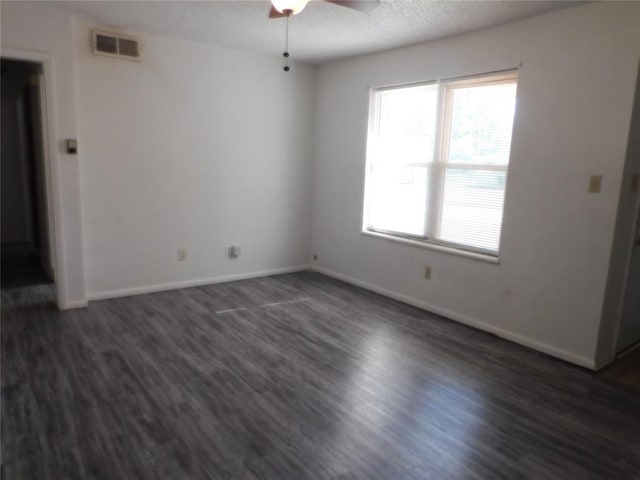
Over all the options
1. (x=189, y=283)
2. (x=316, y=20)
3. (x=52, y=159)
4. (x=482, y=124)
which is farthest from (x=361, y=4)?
(x=189, y=283)

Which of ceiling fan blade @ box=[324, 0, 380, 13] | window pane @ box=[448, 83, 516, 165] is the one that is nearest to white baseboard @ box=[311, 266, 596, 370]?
window pane @ box=[448, 83, 516, 165]

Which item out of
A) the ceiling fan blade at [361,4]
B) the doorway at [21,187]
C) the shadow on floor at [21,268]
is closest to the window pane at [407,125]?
the ceiling fan blade at [361,4]

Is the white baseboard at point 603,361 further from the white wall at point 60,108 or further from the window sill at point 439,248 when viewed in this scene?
the white wall at point 60,108

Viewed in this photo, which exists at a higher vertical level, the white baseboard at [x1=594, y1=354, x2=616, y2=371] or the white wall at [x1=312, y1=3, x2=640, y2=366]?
the white wall at [x1=312, y1=3, x2=640, y2=366]

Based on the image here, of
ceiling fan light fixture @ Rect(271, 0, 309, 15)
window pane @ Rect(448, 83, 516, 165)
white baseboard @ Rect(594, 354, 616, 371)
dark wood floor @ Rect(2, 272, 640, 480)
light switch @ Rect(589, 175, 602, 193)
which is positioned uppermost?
ceiling fan light fixture @ Rect(271, 0, 309, 15)

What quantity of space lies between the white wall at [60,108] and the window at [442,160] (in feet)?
9.40

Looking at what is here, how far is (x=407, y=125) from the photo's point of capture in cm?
442

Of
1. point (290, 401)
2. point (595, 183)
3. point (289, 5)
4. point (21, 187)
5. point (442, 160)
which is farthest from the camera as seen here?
point (21, 187)

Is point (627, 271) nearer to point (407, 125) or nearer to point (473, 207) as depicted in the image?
point (473, 207)

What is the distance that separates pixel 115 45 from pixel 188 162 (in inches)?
48.2

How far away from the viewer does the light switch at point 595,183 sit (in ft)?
9.80

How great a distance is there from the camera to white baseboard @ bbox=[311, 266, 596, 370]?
3.19m

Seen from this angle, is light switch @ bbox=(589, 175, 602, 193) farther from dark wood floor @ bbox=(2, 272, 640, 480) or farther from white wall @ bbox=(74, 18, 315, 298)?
white wall @ bbox=(74, 18, 315, 298)

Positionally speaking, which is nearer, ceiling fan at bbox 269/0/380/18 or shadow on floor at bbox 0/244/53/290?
ceiling fan at bbox 269/0/380/18
